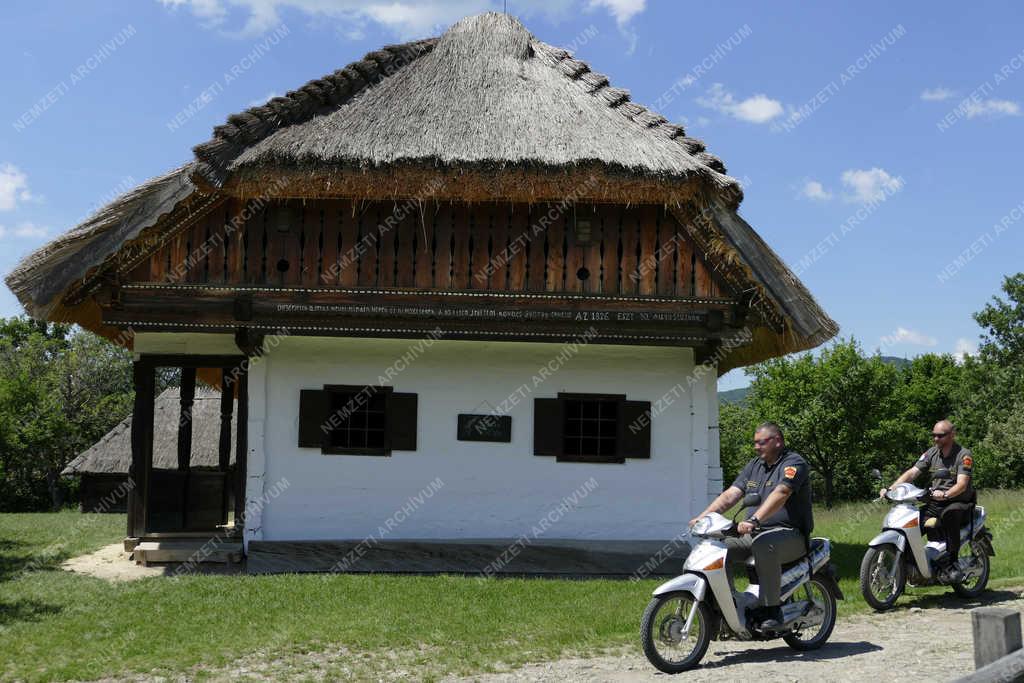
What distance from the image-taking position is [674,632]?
6.21 meters

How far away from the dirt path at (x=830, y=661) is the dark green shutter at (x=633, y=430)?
414 centimetres

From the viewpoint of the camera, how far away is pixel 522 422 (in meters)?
11.5

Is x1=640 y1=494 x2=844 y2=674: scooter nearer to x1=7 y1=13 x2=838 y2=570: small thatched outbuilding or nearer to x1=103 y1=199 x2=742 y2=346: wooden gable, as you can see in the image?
x1=7 y1=13 x2=838 y2=570: small thatched outbuilding

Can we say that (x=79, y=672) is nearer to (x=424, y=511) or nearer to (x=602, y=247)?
(x=424, y=511)

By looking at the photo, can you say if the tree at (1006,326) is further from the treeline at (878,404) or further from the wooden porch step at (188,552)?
A: the wooden porch step at (188,552)

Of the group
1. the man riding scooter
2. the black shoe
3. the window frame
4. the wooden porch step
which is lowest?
the wooden porch step

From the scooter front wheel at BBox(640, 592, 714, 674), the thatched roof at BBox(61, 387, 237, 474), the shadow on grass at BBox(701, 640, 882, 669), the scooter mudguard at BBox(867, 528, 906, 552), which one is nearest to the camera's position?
the scooter front wheel at BBox(640, 592, 714, 674)

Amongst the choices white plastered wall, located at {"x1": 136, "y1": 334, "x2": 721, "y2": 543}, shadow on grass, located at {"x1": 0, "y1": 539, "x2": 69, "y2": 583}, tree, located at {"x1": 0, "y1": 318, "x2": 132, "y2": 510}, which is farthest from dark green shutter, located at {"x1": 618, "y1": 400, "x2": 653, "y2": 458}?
tree, located at {"x1": 0, "y1": 318, "x2": 132, "y2": 510}

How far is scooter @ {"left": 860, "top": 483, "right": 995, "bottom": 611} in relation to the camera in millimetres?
8250

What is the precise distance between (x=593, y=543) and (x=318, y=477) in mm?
3437

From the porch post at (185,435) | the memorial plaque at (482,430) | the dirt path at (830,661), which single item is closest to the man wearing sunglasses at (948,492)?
the dirt path at (830,661)

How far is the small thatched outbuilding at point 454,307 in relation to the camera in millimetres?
10898

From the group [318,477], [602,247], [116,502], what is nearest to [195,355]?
[318,477]

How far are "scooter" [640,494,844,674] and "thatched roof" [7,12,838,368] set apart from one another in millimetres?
5072
